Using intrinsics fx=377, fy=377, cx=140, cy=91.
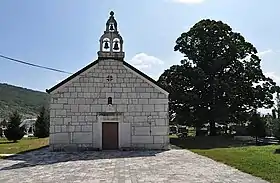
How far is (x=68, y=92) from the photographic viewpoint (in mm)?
24438

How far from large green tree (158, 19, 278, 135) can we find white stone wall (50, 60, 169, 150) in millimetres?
11936

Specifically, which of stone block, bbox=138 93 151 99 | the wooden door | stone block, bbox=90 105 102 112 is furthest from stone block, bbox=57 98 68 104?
stone block, bbox=138 93 151 99

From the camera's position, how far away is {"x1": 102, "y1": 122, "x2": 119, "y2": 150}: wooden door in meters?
24.5

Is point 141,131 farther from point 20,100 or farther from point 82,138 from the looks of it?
point 20,100

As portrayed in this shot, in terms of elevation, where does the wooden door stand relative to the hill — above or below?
below

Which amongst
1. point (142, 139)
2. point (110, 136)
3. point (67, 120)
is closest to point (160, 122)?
point (142, 139)

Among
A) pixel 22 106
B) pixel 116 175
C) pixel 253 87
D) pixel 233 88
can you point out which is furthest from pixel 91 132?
pixel 22 106

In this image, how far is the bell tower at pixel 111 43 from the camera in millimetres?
25000

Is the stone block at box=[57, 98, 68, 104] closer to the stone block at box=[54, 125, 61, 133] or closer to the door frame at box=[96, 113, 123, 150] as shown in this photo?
the stone block at box=[54, 125, 61, 133]

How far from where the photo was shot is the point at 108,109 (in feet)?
80.4

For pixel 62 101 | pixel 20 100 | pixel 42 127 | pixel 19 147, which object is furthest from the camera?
pixel 20 100

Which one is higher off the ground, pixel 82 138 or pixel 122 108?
pixel 122 108

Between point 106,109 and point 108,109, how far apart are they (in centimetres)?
13

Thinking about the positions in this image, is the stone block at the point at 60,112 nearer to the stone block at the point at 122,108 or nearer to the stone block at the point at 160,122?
the stone block at the point at 122,108
